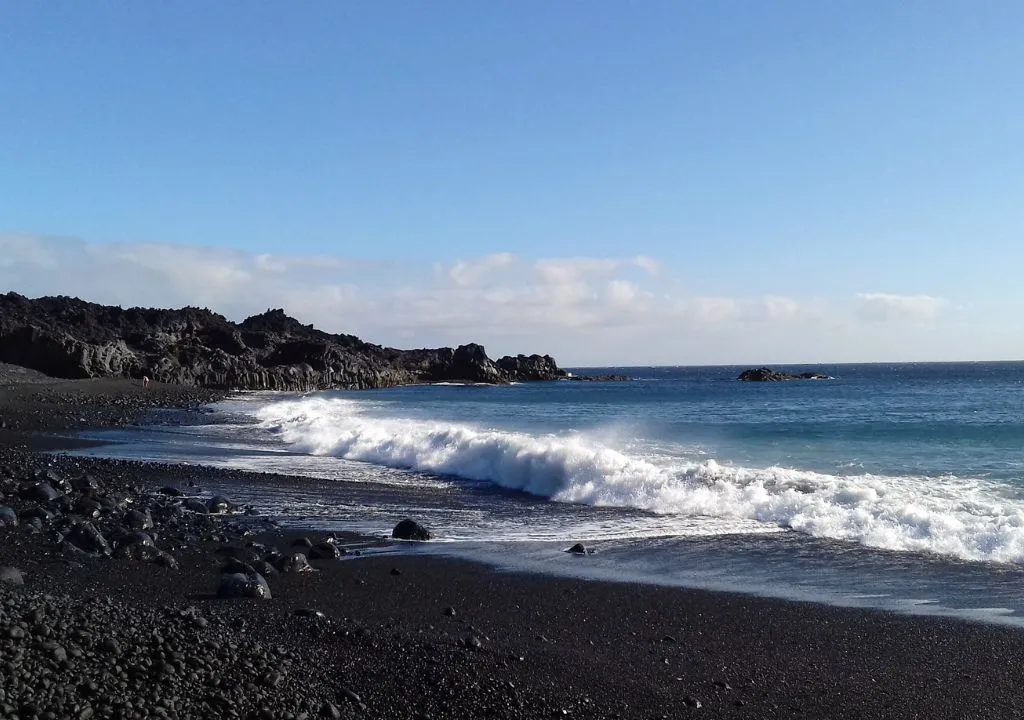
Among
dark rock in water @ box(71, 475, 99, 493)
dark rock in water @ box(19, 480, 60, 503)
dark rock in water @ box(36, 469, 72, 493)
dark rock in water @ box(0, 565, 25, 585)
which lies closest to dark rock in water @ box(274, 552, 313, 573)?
dark rock in water @ box(0, 565, 25, 585)

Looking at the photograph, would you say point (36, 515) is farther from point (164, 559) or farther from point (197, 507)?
point (197, 507)

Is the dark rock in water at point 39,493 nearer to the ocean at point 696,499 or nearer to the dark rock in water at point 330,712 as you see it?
the ocean at point 696,499

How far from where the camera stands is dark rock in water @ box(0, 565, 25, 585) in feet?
22.9

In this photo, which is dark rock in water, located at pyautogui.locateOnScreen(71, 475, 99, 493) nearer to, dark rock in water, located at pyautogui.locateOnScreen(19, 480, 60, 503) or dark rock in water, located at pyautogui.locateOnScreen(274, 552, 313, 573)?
dark rock in water, located at pyautogui.locateOnScreen(19, 480, 60, 503)

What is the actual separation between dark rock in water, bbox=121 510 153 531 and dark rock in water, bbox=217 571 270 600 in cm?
330

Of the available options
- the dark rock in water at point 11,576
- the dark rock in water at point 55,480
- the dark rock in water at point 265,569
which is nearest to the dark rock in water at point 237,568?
the dark rock in water at point 265,569

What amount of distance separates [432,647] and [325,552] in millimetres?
3656

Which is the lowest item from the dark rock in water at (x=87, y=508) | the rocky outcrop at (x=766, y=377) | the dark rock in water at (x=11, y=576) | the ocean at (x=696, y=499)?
the ocean at (x=696, y=499)

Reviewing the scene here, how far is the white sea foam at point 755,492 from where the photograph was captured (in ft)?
37.7

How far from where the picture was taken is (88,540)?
8.95 m

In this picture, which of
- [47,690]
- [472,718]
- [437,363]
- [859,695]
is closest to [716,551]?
[859,695]

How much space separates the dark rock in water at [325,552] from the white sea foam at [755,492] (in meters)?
6.09

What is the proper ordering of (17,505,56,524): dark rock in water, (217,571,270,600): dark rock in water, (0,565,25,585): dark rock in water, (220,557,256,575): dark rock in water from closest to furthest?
(0,565,25,585): dark rock in water → (217,571,270,600): dark rock in water → (220,557,256,575): dark rock in water → (17,505,56,524): dark rock in water

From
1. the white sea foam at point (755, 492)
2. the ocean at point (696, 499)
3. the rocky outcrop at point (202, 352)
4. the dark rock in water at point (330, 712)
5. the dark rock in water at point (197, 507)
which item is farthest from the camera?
the rocky outcrop at point (202, 352)
